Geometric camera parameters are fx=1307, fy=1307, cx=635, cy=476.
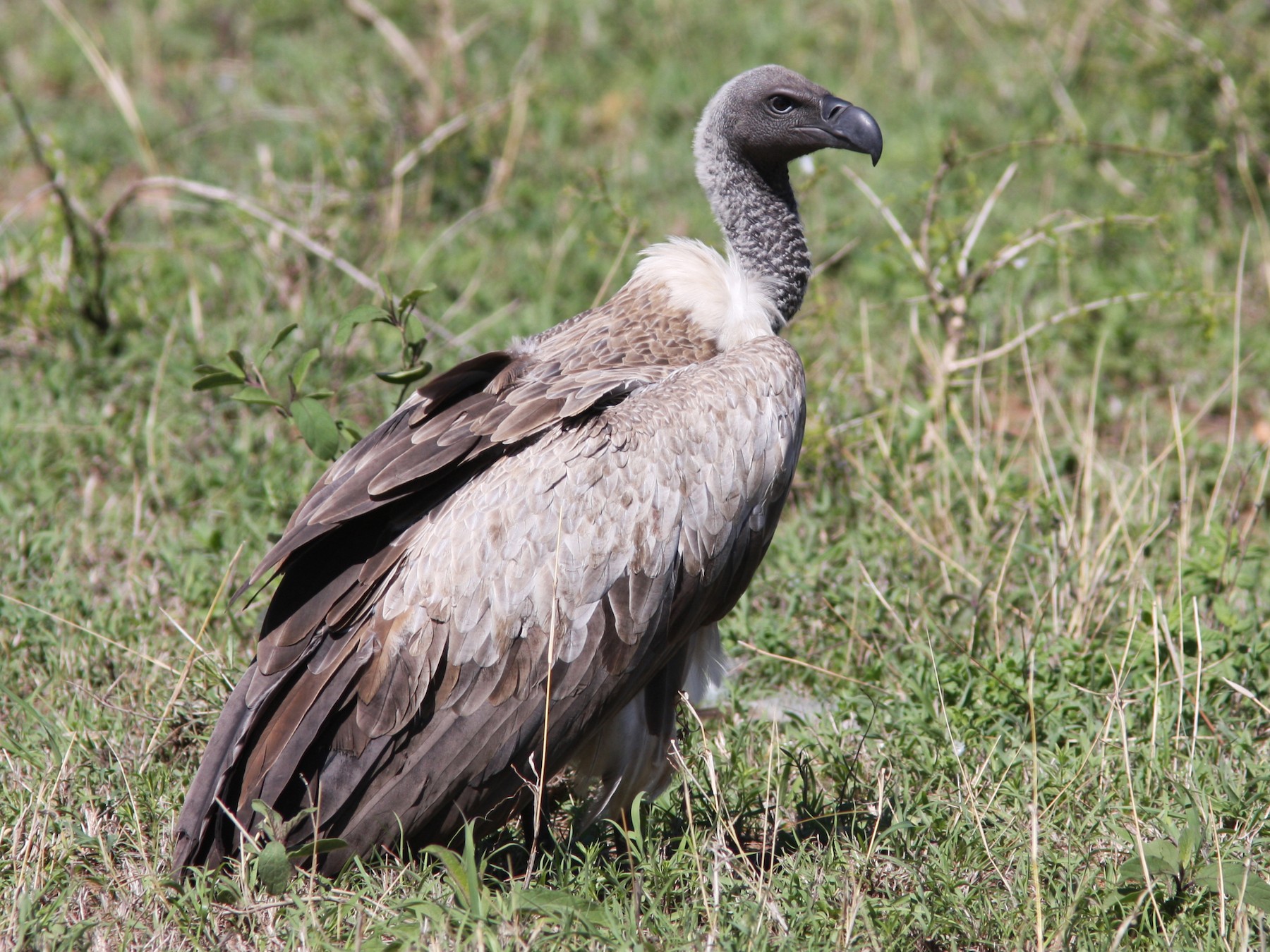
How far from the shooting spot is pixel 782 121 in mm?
3961

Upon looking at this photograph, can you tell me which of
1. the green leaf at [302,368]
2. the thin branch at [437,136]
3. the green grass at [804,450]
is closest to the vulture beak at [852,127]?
the green grass at [804,450]

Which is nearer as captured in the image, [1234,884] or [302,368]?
[1234,884]

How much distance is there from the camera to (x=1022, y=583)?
4.50m

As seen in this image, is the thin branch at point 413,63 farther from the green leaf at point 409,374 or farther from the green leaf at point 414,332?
the green leaf at point 409,374

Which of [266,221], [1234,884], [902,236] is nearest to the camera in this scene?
[1234,884]

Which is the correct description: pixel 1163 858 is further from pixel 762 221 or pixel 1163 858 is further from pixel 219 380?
pixel 219 380

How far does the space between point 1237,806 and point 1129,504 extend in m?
1.24

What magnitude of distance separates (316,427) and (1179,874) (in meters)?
2.50

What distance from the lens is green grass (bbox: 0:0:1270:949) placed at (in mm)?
3170

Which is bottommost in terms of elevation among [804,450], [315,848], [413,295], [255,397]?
[315,848]

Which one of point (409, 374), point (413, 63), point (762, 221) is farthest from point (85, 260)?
point (762, 221)

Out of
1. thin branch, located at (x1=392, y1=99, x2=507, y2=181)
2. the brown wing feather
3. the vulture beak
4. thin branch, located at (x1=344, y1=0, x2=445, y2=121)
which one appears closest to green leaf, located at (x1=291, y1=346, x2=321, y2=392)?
the brown wing feather

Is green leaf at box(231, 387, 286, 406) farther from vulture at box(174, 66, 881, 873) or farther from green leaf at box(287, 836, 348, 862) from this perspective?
green leaf at box(287, 836, 348, 862)

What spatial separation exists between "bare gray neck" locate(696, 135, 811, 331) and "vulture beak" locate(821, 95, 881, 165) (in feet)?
0.75
